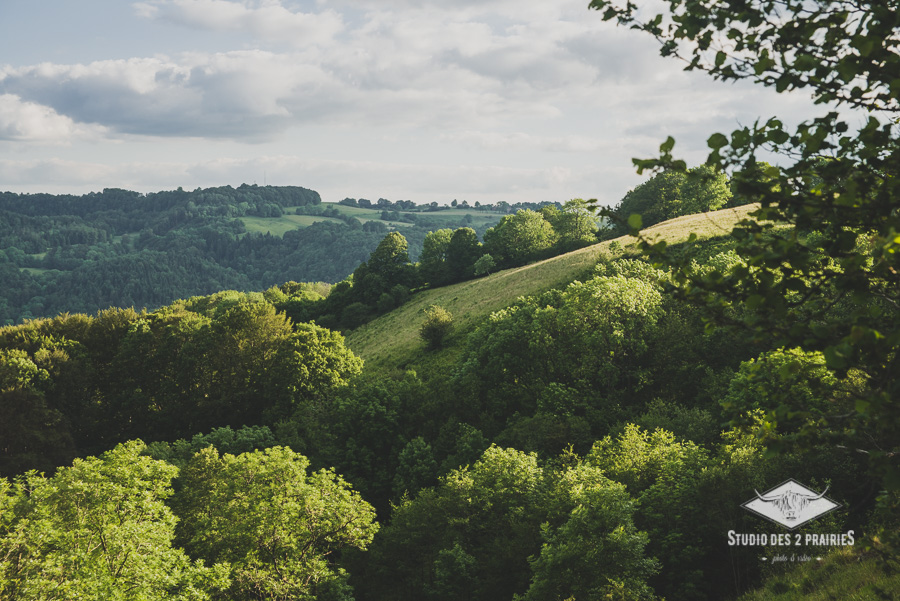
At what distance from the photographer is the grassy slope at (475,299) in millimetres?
57938

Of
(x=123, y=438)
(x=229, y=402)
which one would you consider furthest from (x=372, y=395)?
(x=123, y=438)

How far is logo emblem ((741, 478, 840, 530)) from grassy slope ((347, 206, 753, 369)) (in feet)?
122

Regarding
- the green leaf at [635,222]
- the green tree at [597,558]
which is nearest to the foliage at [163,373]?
the green tree at [597,558]

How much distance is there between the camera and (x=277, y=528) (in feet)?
74.4

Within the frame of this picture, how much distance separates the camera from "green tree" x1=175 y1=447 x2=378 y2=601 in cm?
2177

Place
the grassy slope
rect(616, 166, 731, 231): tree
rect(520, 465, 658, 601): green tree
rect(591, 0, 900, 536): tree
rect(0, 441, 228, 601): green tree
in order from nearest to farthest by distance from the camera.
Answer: rect(591, 0, 900, 536): tree < rect(520, 465, 658, 601): green tree < rect(0, 441, 228, 601): green tree < the grassy slope < rect(616, 166, 731, 231): tree

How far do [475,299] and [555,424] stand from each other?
3854 centimetres

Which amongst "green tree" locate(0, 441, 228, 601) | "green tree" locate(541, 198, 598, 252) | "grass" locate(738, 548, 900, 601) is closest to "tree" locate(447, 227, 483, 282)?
"green tree" locate(541, 198, 598, 252)

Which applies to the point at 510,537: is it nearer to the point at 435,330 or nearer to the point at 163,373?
the point at 435,330

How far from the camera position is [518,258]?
8706 cm

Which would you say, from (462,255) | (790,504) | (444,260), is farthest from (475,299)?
(790,504)

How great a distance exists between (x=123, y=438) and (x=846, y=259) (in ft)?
197

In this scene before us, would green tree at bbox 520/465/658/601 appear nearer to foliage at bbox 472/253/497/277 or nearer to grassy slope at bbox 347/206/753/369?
grassy slope at bbox 347/206/753/369

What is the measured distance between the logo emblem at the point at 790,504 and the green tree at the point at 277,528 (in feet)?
51.7
